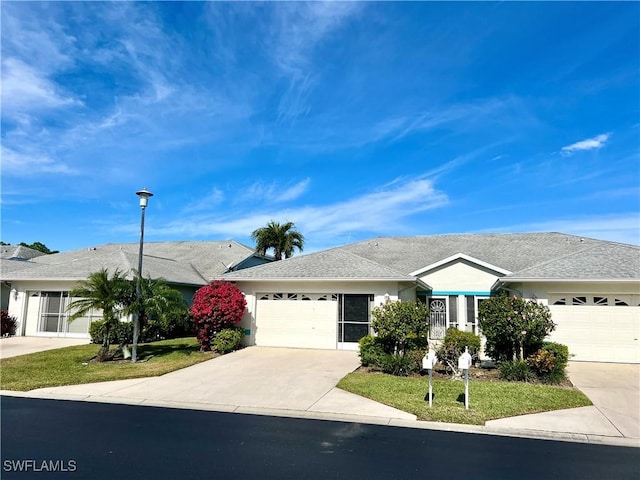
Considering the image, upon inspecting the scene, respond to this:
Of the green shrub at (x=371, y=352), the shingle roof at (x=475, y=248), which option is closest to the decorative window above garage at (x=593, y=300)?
the shingle roof at (x=475, y=248)

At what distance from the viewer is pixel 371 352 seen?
513 inches

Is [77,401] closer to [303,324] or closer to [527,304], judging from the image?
[303,324]

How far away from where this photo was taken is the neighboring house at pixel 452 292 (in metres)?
14.9

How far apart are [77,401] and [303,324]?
9.46 metres

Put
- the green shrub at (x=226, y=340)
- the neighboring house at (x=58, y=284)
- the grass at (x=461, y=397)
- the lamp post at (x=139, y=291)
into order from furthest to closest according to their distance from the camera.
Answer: the neighboring house at (x=58, y=284) < the green shrub at (x=226, y=340) < the lamp post at (x=139, y=291) < the grass at (x=461, y=397)

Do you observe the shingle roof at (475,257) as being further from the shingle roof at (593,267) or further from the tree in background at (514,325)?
the tree in background at (514,325)

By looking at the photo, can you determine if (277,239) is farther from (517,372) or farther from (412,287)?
(517,372)

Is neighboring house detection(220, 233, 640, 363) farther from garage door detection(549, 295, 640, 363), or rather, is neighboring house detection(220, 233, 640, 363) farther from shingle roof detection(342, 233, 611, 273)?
shingle roof detection(342, 233, 611, 273)

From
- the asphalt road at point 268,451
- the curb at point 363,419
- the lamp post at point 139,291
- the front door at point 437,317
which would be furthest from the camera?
the front door at point 437,317

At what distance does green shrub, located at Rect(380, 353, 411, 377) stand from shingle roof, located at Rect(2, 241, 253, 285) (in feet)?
38.4

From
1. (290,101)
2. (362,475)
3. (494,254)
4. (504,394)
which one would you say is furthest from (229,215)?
(362,475)

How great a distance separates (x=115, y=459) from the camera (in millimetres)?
5926

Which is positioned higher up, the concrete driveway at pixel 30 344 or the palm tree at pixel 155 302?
the palm tree at pixel 155 302

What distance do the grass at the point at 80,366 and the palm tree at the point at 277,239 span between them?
19492 mm
